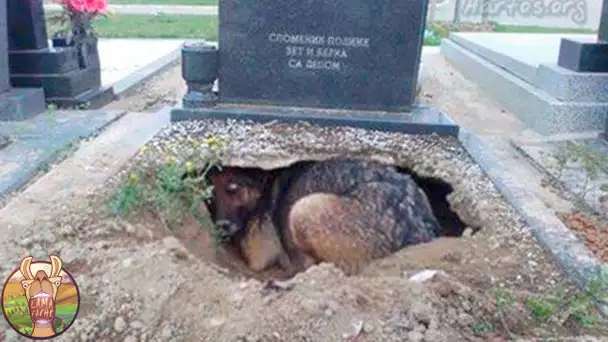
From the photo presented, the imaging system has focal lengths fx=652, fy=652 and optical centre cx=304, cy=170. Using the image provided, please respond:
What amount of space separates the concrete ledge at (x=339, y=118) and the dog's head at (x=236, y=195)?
2.46 ft

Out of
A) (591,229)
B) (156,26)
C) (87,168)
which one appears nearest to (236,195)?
(87,168)

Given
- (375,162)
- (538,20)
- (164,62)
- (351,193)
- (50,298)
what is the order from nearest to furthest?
1. (50,298)
2. (351,193)
3. (375,162)
4. (164,62)
5. (538,20)

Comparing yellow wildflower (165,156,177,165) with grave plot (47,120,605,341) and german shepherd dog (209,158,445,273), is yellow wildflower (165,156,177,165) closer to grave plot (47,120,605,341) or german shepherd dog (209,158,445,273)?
grave plot (47,120,605,341)

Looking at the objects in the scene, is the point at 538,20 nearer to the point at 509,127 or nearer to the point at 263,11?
the point at 509,127

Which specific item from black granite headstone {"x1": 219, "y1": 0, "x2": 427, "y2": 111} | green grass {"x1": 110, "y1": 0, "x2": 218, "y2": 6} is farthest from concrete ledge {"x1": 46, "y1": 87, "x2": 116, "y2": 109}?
green grass {"x1": 110, "y1": 0, "x2": 218, "y2": 6}

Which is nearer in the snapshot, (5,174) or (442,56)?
(5,174)

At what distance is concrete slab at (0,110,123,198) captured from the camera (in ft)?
12.3

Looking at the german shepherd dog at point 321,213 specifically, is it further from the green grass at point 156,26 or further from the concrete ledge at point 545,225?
the green grass at point 156,26

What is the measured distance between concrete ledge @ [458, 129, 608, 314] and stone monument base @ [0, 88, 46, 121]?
3.42 metres

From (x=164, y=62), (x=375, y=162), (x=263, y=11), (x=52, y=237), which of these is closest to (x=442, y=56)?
(x=164, y=62)

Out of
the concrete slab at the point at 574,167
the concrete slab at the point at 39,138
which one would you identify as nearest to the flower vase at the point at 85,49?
the concrete slab at the point at 39,138

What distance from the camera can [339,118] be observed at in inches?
182

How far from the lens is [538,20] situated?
1781 cm

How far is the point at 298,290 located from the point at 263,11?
2885mm
